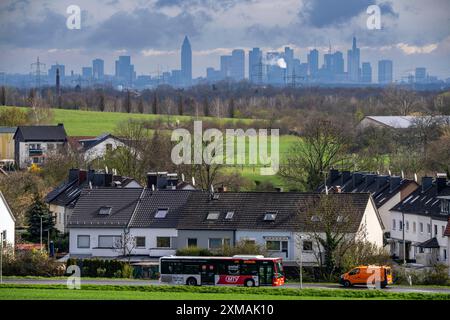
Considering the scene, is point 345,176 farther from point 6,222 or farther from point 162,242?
point 6,222

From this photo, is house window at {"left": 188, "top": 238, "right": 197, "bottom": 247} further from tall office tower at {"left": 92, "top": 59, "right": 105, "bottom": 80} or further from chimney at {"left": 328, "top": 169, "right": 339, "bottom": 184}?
tall office tower at {"left": 92, "top": 59, "right": 105, "bottom": 80}

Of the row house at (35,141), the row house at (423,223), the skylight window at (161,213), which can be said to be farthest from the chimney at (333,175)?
the row house at (35,141)

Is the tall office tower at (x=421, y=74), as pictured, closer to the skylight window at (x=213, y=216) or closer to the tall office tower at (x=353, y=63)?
the tall office tower at (x=353, y=63)

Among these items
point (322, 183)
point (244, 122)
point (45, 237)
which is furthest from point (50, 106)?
point (45, 237)

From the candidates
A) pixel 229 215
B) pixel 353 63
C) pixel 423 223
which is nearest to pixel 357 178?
pixel 423 223

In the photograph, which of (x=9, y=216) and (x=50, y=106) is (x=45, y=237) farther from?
(x=50, y=106)

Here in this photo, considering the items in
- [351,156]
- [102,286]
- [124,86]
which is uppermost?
[124,86]
